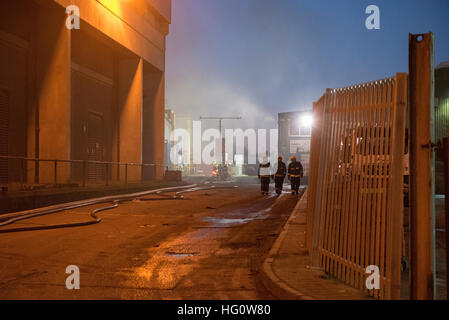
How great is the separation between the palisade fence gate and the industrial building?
9.18m

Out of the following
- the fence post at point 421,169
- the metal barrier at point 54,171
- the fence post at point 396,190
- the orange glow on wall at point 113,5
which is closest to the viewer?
the fence post at point 421,169

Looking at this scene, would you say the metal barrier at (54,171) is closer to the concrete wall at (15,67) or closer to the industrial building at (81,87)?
the industrial building at (81,87)

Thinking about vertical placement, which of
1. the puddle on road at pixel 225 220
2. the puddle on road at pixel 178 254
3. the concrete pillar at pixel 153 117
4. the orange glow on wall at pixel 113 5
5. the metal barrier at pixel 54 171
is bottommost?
the puddle on road at pixel 178 254

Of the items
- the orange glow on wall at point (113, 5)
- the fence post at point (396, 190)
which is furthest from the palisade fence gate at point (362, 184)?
the orange glow on wall at point (113, 5)

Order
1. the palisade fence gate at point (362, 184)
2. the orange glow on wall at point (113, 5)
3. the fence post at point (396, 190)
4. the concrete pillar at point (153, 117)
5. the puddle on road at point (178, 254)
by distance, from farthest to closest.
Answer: the concrete pillar at point (153, 117) → the orange glow on wall at point (113, 5) → the puddle on road at point (178, 254) → the palisade fence gate at point (362, 184) → the fence post at point (396, 190)

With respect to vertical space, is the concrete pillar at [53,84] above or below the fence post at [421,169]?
above

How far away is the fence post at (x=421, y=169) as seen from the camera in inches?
142

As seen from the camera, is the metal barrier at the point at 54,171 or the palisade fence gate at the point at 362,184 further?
the metal barrier at the point at 54,171

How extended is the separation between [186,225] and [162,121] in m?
18.8

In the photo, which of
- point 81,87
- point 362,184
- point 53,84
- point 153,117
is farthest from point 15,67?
point 362,184

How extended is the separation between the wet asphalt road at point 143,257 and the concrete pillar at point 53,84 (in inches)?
239

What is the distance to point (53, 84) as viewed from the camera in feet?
55.1

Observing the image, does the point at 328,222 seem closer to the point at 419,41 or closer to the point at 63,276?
the point at 419,41
